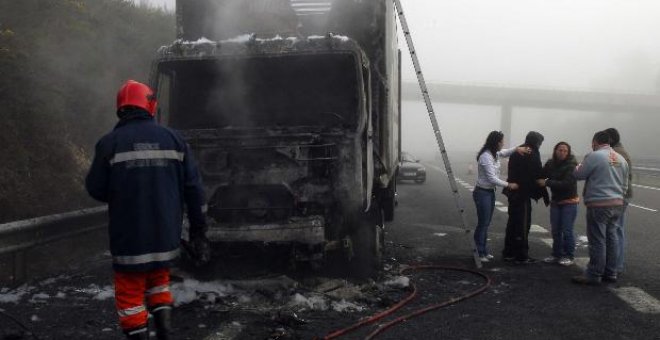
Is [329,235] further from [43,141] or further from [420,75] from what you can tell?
[43,141]

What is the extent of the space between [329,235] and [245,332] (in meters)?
1.59

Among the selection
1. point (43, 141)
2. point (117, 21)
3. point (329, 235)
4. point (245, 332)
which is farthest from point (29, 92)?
point (245, 332)

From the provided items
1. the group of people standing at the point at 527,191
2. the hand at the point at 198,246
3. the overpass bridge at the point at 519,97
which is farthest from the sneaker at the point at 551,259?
the overpass bridge at the point at 519,97

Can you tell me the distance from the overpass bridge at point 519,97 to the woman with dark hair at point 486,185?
59520mm

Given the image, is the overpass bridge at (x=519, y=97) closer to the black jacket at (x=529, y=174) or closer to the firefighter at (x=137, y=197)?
the black jacket at (x=529, y=174)

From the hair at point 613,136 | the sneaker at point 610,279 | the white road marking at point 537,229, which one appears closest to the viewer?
the sneaker at point 610,279

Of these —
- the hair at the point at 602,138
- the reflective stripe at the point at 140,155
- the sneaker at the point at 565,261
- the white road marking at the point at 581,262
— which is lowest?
the white road marking at the point at 581,262

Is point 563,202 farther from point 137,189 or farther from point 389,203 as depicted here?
point 137,189

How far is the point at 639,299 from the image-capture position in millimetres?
5668

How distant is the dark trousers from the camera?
7527mm

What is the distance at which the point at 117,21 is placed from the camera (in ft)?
45.0

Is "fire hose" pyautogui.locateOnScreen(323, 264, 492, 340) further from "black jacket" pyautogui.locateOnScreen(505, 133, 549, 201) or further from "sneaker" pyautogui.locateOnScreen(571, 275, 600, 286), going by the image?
"black jacket" pyautogui.locateOnScreen(505, 133, 549, 201)

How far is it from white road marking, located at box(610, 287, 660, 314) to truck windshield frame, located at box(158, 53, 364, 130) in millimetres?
3183

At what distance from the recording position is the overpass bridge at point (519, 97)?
65438 millimetres
